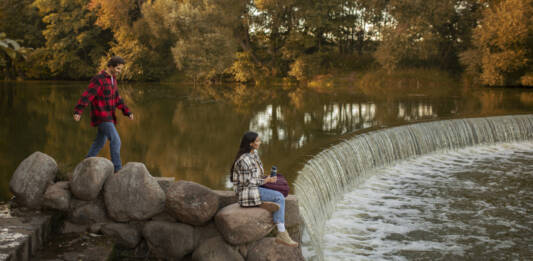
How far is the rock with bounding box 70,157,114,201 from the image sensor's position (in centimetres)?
584

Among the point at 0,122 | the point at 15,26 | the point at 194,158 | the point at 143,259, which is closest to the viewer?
the point at 143,259

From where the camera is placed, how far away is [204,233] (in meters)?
5.71

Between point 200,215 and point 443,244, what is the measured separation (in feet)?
14.7

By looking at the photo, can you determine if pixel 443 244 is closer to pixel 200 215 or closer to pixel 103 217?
pixel 200 215

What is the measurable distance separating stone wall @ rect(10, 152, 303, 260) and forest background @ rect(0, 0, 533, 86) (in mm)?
29688

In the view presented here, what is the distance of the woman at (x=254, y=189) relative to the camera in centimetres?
536

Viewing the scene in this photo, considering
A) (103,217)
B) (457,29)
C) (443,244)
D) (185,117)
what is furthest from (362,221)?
(457,29)

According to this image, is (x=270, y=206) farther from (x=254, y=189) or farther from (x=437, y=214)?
(x=437, y=214)

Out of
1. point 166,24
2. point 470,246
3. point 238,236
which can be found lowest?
point 470,246

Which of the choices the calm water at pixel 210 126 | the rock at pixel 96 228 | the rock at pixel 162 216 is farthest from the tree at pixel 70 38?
the rock at pixel 162 216

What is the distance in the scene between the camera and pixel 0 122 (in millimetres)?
15859

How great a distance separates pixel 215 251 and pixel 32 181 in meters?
2.54

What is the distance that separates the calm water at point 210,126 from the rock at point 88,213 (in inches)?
27.5

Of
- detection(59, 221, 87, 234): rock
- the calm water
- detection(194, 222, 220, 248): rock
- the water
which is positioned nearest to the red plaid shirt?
the calm water
